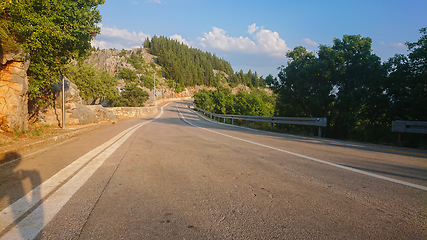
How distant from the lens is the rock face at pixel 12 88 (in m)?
7.98

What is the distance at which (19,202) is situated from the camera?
3.15m

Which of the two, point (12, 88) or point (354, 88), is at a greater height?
point (354, 88)

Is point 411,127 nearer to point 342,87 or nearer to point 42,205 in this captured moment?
point 342,87

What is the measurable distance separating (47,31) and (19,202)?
7077mm

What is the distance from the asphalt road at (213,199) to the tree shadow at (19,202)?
11 millimetres

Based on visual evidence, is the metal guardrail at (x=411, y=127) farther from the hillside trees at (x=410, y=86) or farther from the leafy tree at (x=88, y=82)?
the leafy tree at (x=88, y=82)

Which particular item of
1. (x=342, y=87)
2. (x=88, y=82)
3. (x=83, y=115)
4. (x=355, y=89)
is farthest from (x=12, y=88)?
(x=88, y=82)

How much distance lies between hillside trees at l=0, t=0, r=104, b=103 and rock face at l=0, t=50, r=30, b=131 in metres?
0.48

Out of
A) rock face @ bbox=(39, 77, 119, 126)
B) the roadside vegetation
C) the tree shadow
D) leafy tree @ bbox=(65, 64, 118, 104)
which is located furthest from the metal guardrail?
leafy tree @ bbox=(65, 64, 118, 104)

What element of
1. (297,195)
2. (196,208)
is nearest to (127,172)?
(196,208)

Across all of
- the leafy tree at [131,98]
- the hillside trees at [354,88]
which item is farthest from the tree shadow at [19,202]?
the leafy tree at [131,98]

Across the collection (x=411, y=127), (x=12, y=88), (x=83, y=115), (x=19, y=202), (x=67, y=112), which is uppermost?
(x=12, y=88)

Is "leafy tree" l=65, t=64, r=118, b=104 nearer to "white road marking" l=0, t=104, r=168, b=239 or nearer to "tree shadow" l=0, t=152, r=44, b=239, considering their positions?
"tree shadow" l=0, t=152, r=44, b=239

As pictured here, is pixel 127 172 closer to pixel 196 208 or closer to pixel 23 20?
pixel 196 208
